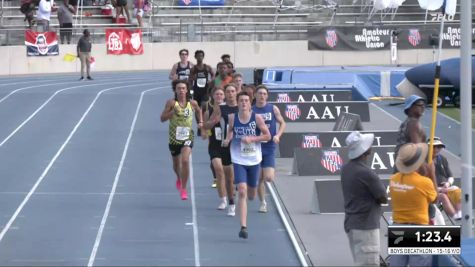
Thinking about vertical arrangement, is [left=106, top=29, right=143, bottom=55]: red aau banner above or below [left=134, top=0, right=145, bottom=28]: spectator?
below

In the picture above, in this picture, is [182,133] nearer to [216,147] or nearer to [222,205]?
[216,147]

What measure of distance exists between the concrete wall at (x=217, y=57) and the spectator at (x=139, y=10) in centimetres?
103

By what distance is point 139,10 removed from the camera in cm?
4159

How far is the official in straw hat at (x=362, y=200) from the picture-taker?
32.4 ft

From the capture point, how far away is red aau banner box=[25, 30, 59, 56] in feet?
126

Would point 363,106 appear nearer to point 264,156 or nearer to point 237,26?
point 264,156

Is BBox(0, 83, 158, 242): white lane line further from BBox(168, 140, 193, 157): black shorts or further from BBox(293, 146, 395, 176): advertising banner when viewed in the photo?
BBox(293, 146, 395, 176): advertising banner

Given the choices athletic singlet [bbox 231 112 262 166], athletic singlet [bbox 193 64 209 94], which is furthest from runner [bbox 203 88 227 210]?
athletic singlet [bbox 193 64 209 94]

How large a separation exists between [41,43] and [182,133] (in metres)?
23.7

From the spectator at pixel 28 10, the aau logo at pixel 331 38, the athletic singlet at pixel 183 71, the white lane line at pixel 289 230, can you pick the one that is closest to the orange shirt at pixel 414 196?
the white lane line at pixel 289 230

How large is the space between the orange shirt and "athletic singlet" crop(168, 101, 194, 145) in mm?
6470

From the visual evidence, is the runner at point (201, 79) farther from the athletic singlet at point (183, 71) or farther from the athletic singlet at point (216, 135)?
the athletic singlet at point (216, 135)

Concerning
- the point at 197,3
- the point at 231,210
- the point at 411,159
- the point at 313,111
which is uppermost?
the point at 197,3

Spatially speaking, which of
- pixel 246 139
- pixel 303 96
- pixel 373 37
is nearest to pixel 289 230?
pixel 246 139
